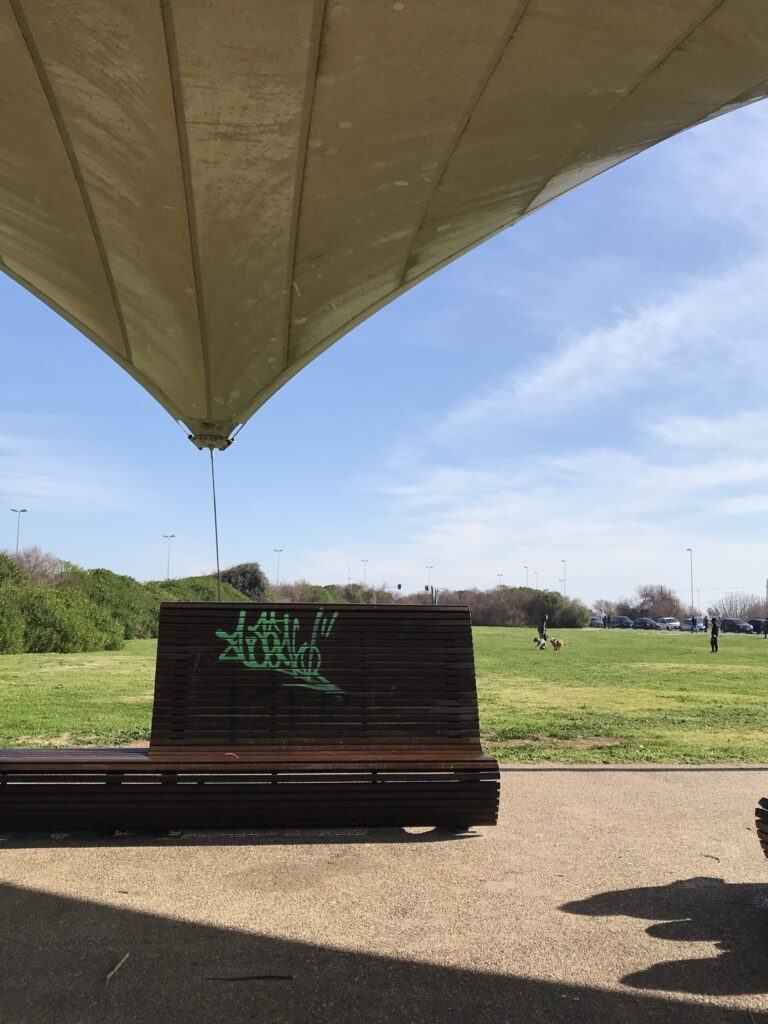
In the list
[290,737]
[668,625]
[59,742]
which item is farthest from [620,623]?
[290,737]

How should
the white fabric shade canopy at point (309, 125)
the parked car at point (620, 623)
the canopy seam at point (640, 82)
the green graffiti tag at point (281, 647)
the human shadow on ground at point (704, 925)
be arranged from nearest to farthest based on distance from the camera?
the human shadow on ground at point (704, 925)
the canopy seam at point (640, 82)
the white fabric shade canopy at point (309, 125)
the green graffiti tag at point (281, 647)
the parked car at point (620, 623)

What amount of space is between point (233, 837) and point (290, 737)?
741 millimetres

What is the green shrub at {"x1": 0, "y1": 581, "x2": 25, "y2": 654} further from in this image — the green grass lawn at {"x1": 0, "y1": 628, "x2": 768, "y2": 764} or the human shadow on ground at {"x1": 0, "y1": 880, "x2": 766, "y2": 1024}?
the human shadow on ground at {"x1": 0, "y1": 880, "x2": 766, "y2": 1024}

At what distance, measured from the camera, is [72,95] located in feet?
14.0

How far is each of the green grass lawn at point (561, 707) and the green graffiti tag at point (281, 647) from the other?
11.1 ft

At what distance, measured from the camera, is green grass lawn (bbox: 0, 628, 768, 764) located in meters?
8.87

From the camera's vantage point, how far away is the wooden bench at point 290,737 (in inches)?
195

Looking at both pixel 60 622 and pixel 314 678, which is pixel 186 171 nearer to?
pixel 314 678

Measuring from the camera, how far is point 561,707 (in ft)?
41.5

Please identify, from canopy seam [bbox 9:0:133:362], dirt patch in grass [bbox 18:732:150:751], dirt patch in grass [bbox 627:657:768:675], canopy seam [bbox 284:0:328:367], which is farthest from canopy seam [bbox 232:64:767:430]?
dirt patch in grass [bbox 627:657:768:675]

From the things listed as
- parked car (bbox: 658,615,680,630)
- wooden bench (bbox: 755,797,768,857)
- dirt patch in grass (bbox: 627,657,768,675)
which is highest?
wooden bench (bbox: 755,797,768,857)

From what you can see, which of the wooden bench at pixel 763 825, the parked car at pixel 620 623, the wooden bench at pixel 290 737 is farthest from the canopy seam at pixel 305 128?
the parked car at pixel 620 623

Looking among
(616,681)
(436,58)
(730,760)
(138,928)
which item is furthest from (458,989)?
(616,681)

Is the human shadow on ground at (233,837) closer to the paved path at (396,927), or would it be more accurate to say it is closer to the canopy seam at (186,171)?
the paved path at (396,927)
